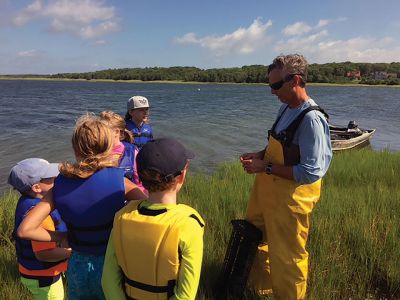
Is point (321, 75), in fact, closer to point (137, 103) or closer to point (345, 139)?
point (345, 139)

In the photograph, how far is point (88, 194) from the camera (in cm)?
228

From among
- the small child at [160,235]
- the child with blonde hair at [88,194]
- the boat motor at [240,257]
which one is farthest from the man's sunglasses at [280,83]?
the child with blonde hair at [88,194]

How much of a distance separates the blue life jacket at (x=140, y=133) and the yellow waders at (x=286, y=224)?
2.38 m

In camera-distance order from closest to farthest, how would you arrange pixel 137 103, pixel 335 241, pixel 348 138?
pixel 335 241
pixel 137 103
pixel 348 138

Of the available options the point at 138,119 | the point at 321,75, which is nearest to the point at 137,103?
the point at 138,119

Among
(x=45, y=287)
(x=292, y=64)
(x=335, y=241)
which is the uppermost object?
(x=292, y=64)

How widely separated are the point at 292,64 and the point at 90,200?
1.91 metres

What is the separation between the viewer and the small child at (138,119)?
5.11m

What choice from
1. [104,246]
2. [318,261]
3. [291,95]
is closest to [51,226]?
[104,246]

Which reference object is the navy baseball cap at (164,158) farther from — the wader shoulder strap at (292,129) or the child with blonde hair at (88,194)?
the wader shoulder strap at (292,129)

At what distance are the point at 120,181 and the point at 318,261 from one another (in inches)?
101

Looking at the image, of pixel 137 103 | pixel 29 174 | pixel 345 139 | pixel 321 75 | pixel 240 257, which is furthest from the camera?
pixel 321 75

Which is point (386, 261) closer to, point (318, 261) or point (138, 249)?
point (318, 261)

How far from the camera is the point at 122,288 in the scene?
7.09ft
